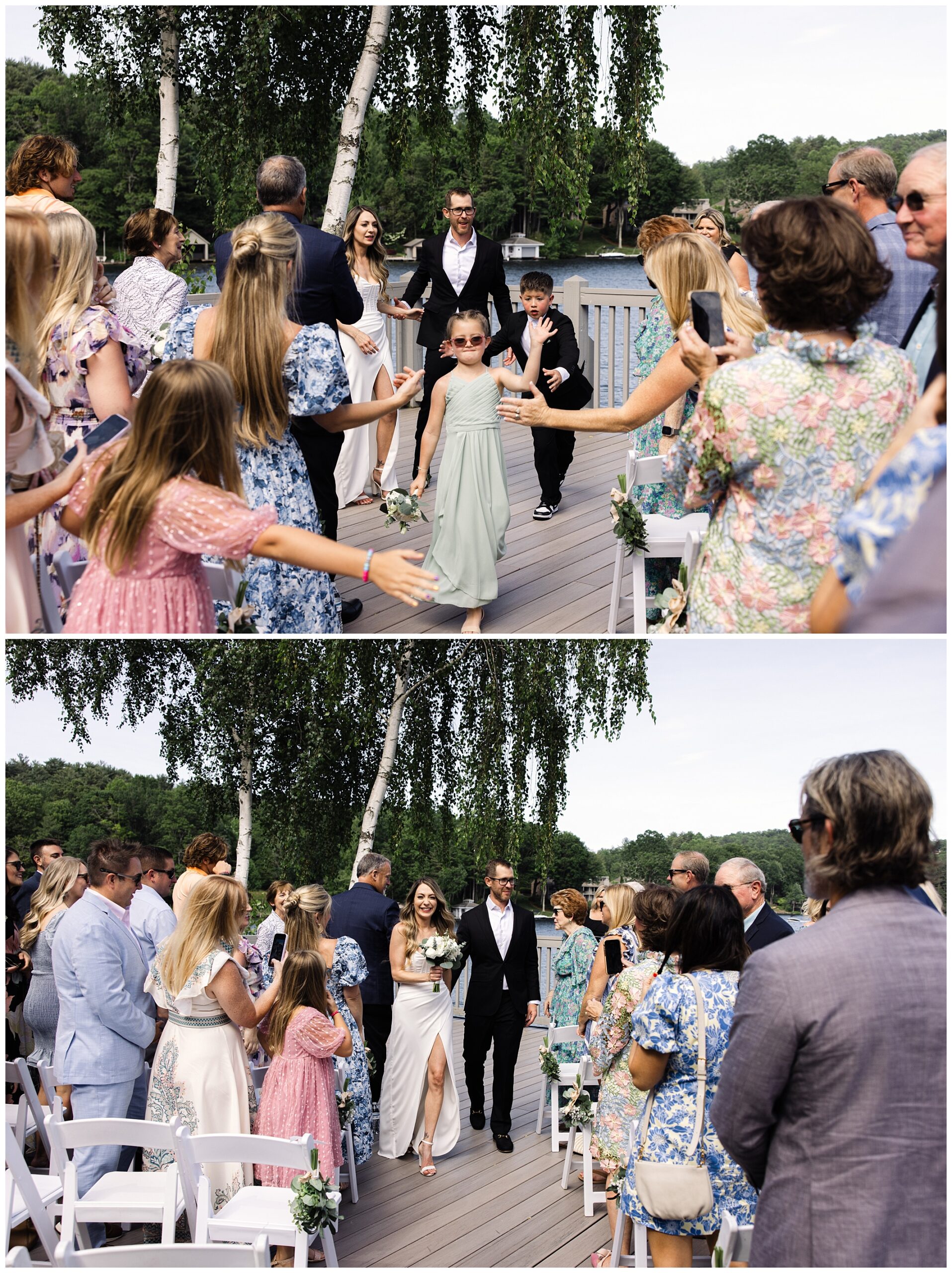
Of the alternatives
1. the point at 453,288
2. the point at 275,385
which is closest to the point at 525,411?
the point at 275,385

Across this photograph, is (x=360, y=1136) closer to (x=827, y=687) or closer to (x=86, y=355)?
(x=86, y=355)

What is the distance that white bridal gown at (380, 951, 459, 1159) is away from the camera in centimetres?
534

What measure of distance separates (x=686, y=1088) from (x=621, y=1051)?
1.13m

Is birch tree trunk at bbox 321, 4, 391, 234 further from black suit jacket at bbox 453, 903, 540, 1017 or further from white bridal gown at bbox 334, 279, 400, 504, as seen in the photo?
black suit jacket at bbox 453, 903, 540, 1017

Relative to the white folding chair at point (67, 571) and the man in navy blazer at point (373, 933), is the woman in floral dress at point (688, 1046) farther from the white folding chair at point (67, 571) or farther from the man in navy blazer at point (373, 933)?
the man in navy blazer at point (373, 933)

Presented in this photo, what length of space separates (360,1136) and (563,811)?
4888mm

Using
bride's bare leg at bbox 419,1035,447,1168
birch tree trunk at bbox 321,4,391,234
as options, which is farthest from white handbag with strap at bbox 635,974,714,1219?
birch tree trunk at bbox 321,4,391,234

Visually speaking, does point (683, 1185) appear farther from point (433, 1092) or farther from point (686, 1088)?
point (433, 1092)

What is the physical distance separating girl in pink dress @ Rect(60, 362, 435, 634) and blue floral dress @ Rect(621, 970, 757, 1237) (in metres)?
1.35

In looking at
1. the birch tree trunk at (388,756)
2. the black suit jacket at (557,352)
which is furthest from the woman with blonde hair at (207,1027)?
the birch tree trunk at (388,756)

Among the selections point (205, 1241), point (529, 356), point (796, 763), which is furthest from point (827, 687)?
point (205, 1241)

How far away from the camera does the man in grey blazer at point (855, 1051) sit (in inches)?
71.2

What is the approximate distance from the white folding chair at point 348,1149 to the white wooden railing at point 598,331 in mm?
5461

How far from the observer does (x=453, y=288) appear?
657 cm
